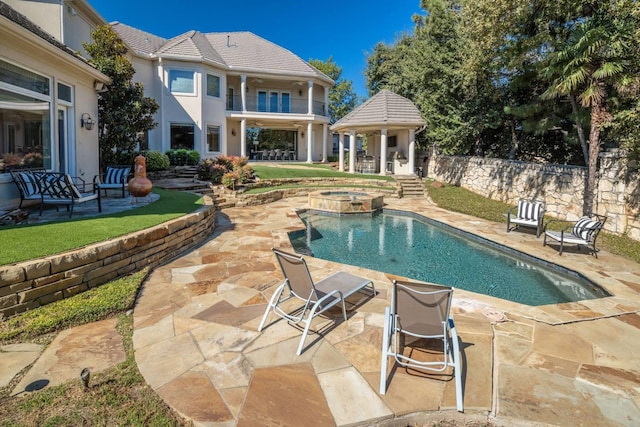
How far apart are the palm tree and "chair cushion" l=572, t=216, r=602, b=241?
302 centimetres

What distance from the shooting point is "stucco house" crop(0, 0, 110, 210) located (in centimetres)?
774

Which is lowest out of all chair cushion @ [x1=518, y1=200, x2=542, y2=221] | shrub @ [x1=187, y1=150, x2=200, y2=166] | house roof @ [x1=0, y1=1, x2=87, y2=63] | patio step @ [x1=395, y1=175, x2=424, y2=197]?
chair cushion @ [x1=518, y1=200, x2=542, y2=221]

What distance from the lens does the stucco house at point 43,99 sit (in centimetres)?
774

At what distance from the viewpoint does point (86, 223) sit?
685 cm

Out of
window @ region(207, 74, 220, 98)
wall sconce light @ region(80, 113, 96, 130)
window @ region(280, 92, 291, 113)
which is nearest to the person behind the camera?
wall sconce light @ region(80, 113, 96, 130)

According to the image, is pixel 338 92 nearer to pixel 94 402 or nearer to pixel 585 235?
pixel 585 235

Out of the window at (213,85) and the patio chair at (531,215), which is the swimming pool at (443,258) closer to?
the patio chair at (531,215)

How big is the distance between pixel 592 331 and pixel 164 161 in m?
16.8

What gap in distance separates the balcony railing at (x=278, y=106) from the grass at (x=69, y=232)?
18.5 metres

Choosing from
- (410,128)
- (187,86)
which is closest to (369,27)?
(410,128)

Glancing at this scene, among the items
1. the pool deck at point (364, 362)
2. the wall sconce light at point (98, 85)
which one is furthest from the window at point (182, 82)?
the pool deck at point (364, 362)

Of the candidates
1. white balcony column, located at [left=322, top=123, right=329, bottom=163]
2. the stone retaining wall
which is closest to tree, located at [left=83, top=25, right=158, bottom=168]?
the stone retaining wall

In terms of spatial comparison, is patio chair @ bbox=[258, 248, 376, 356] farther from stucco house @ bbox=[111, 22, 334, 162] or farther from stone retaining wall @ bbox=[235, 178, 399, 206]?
stucco house @ bbox=[111, 22, 334, 162]

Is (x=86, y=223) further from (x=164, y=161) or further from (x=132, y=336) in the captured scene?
(x=164, y=161)
